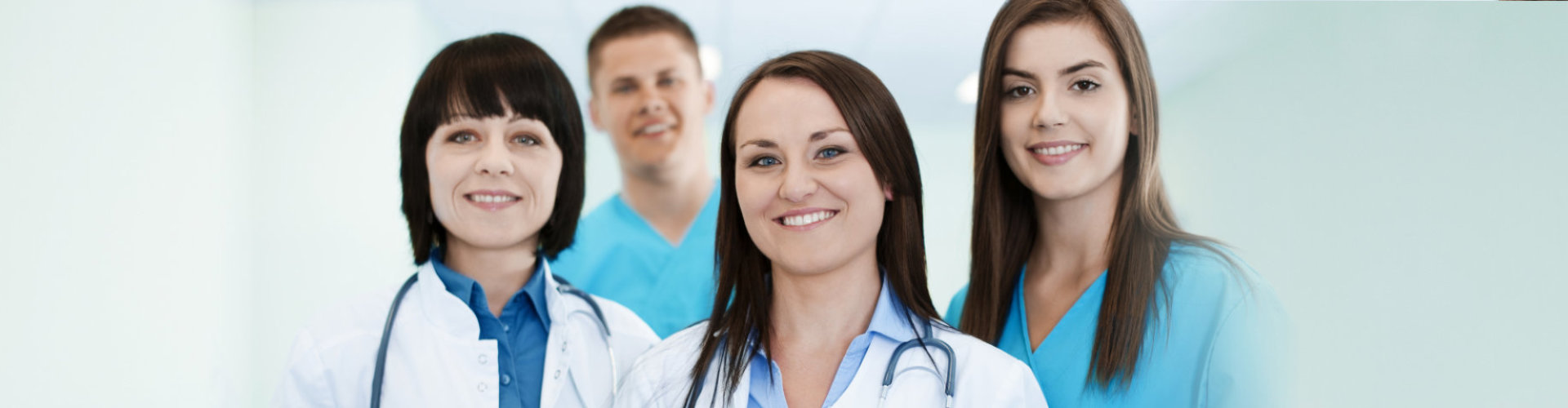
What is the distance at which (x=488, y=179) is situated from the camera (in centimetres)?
167

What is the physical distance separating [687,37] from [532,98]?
1.22 m

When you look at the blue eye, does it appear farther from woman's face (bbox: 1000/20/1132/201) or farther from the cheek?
woman's face (bbox: 1000/20/1132/201)

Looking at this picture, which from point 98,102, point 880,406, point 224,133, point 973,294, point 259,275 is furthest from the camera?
point 259,275

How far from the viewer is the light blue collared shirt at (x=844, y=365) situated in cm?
145

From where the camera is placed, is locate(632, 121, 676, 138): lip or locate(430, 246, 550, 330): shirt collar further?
locate(632, 121, 676, 138): lip

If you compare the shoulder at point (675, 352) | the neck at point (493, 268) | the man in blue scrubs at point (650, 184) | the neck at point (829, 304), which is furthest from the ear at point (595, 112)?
the neck at point (829, 304)

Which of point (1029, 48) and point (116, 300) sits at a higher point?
point (1029, 48)

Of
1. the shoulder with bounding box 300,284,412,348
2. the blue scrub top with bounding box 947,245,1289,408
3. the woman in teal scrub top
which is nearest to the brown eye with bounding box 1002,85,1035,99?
the woman in teal scrub top

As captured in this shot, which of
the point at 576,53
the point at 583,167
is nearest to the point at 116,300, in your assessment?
the point at 583,167

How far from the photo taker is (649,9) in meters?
2.88

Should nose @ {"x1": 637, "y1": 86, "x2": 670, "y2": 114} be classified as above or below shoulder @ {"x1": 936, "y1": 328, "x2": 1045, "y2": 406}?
above

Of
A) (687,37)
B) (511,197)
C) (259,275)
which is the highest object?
(687,37)

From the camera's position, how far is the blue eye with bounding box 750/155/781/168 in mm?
1475

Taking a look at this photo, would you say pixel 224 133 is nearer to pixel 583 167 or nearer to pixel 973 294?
pixel 583 167
